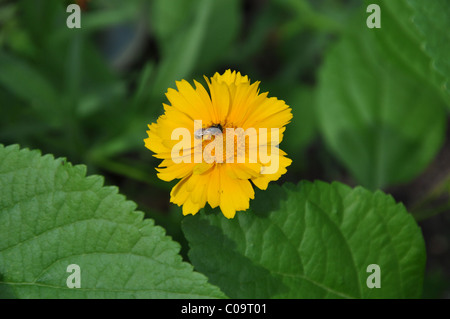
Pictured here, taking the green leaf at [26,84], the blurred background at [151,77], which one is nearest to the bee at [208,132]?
the blurred background at [151,77]

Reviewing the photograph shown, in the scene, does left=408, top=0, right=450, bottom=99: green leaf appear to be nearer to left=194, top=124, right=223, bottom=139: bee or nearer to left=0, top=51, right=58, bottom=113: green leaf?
left=194, top=124, right=223, bottom=139: bee

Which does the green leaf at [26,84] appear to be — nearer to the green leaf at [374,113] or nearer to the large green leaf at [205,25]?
the large green leaf at [205,25]

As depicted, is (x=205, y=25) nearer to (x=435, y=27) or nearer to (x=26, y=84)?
(x=26, y=84)

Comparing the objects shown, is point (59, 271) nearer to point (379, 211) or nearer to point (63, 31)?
point (379, 211)

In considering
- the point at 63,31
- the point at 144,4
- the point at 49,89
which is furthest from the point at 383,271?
the point at 144,4

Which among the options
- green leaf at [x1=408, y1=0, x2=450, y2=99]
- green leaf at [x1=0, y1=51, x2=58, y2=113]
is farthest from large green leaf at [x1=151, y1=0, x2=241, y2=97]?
green leaf at [x1=408, y1=0, x2=450, y2=99]

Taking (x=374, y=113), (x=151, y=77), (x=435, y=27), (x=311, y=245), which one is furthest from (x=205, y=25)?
(x=311, y=245)
